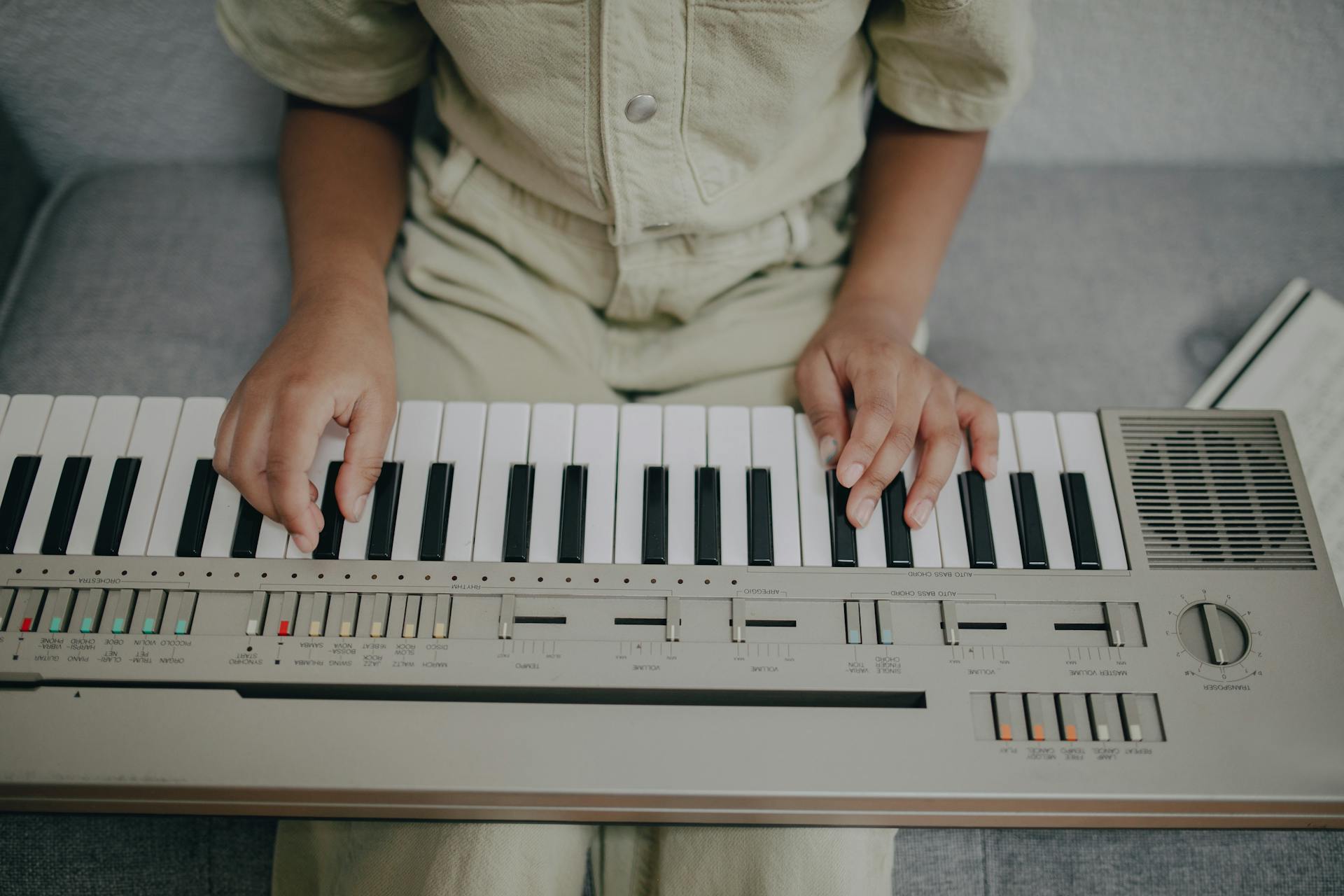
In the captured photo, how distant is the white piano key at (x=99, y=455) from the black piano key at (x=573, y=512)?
14.1 inches

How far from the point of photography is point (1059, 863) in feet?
2.60

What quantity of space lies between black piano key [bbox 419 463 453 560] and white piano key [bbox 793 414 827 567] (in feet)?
0.91

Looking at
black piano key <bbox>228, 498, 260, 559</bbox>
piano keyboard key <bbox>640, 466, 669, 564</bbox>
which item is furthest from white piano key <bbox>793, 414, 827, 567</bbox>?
black piano key <bbox>228, 498, 260, 559</bbox>

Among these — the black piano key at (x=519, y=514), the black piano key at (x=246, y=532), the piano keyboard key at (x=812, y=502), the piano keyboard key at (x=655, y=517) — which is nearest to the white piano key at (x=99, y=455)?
the black piano key at (x=246, y=532)

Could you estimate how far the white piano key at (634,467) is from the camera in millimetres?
637

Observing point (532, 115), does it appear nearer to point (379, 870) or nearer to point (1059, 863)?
point (379, 870)

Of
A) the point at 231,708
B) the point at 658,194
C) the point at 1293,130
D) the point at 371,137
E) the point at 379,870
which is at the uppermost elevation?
the point at 1293,130

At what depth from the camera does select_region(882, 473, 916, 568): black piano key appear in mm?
632

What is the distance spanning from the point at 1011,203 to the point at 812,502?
61 centimetres

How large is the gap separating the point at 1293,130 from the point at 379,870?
4.30 ft

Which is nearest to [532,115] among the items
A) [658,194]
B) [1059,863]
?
[658,194]

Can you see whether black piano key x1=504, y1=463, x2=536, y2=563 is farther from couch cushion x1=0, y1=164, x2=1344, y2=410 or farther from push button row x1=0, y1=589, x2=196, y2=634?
couch cushion x1=0, y1=164, x2=1344, y2=410

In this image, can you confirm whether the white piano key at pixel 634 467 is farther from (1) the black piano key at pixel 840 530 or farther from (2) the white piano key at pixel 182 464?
(2) the white piano key at pixel 182 464

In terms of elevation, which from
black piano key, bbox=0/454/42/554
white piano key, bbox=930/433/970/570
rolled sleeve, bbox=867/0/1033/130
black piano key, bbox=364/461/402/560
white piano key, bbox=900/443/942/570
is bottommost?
black piano key, bbox=0/454/42/554
